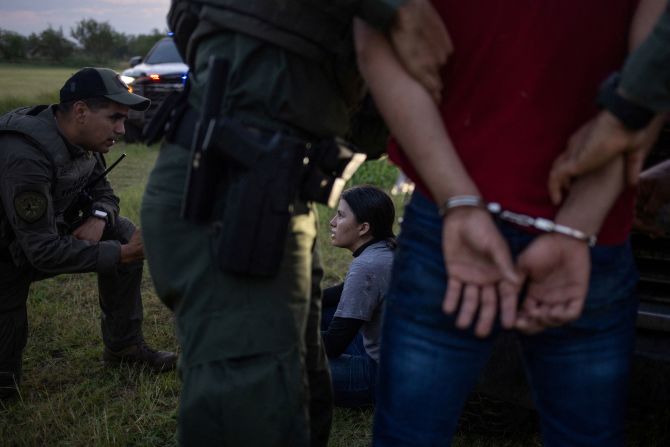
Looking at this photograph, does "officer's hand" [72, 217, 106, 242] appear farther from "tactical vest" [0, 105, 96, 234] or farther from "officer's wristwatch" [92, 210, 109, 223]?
"tactical vest" [0, 105, 96, 234]

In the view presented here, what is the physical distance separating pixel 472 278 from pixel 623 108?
13.7 inches

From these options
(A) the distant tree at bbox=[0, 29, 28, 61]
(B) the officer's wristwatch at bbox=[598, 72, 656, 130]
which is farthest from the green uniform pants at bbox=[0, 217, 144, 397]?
(A) the distant tree at bbox=[0, 29, 28, 61]

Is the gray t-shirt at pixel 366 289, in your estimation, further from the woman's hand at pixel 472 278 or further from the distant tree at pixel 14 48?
the distant tree at pixel 14 48

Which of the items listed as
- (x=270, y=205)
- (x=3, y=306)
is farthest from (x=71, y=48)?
(x=270, y=205)

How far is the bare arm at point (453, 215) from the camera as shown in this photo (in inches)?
42.5

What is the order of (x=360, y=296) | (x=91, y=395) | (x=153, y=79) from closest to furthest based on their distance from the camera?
(x=360, y=296), (x=91, y=395), (x=153, y=79)

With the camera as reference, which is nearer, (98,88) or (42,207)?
(42,207)

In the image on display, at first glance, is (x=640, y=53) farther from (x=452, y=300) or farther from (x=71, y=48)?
(x=71, y=48)

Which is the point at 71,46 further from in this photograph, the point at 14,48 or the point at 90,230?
the point at 90,230

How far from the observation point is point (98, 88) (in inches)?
127

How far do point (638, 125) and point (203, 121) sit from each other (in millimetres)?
769

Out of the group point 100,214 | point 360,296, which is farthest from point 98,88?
point 360,296

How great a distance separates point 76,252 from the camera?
290 centimetres

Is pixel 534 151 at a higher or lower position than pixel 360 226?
higher
